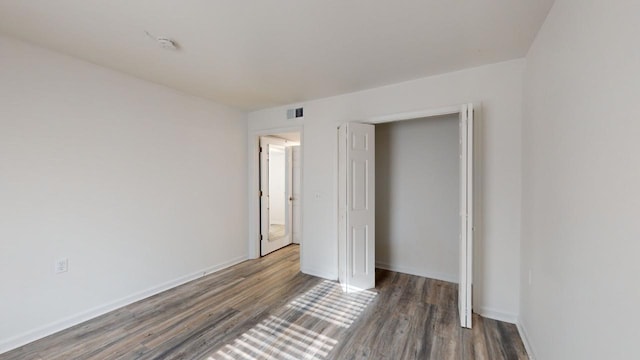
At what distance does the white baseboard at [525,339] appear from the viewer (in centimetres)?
199

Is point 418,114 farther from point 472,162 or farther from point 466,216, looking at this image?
point 466,216

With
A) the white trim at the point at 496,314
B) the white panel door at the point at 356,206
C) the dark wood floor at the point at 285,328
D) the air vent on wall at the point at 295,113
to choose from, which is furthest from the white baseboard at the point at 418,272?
the air vent on wall at the point at 295,113

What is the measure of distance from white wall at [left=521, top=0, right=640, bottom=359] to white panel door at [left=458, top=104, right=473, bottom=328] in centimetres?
45

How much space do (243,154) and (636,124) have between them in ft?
13.6

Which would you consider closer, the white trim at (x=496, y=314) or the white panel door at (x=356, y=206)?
the white trim at (x=496, y=314)

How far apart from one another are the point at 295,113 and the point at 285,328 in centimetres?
277

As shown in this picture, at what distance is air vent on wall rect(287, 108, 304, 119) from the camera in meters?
3.86

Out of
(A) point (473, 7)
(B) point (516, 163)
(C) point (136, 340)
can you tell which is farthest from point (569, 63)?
(C) point (136, 340)

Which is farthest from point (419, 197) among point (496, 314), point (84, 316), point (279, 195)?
point (84, 316)

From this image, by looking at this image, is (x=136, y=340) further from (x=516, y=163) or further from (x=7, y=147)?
(x=516, y=163)

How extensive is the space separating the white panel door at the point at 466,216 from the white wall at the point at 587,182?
1.46ft

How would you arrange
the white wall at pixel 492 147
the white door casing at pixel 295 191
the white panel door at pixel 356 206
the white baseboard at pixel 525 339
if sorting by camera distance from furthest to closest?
the white door casing at pixel 295 191 < the white panel door at pixel 356 206 < the white wall at pixel 492 147 < the white baseboard at pixel 525 339

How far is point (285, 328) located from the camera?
2432 millimetres

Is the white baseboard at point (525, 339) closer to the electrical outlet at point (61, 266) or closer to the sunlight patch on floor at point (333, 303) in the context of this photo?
the sunlight patch on floor at point (333, 303)
